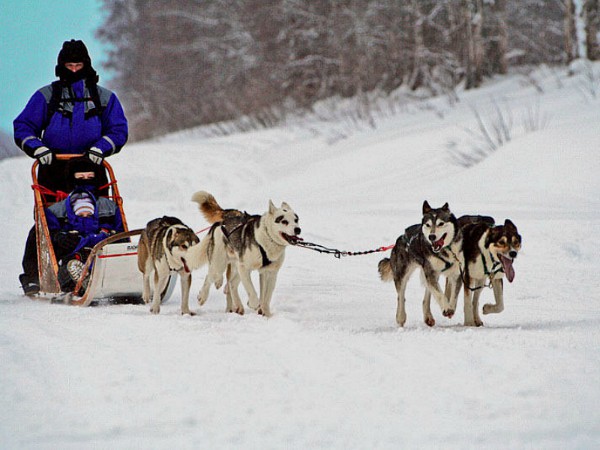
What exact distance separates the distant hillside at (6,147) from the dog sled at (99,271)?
42.1 ft

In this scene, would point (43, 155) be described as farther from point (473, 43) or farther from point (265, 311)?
point (473, 43)

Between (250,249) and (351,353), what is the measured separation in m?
1.32

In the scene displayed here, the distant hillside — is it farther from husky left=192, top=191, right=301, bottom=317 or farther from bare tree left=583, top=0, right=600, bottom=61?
husky left=192, top=191, right=301, bottom=317

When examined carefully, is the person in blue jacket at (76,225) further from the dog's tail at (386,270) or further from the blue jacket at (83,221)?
the dog's tail at (386,270)

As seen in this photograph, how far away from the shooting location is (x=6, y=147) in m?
18.1

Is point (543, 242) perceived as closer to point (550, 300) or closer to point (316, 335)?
point (550, 300)

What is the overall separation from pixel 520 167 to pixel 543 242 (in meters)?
2.44

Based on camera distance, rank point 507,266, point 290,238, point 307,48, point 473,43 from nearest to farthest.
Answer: point 507,266, point 290,238, point 473,43, point 307,48

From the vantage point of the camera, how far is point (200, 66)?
3183cm

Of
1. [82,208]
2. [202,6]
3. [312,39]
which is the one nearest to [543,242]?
[82,208]

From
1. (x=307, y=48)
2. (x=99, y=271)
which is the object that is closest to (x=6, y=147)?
(x=307, y=48)

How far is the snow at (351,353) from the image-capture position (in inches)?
100

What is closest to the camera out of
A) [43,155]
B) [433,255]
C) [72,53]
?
[433,255]

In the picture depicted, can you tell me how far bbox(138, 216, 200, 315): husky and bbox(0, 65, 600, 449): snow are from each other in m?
0.21
